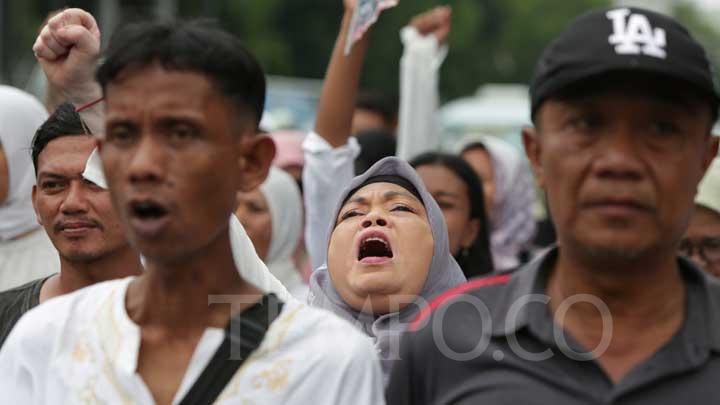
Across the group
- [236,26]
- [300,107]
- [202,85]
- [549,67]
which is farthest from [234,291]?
[236,26]

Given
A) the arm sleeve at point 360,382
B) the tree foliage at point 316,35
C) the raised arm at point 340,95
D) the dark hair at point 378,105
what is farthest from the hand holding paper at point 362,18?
the tree foliage at point 316,35

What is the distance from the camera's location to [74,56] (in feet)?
14.4

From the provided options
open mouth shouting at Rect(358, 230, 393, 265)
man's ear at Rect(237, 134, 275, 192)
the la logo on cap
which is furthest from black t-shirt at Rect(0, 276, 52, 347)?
the la logo on cap

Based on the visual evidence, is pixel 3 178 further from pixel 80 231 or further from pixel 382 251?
pixel 382 251

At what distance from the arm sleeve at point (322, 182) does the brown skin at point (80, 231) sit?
134 centimetres

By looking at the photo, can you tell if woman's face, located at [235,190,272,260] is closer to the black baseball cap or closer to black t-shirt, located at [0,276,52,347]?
black t-shirt, located at [0,276,52,347]

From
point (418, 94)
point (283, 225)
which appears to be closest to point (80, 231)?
point (283, 225)

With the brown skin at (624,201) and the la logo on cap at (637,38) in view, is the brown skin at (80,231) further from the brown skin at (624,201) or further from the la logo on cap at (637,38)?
the la logo on cap at (637,38)

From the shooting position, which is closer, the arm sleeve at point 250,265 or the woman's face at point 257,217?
the arm sleeve at point 250,265

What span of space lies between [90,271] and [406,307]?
94 centimetres

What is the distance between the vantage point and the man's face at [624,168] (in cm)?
280

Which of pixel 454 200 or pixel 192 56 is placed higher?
pixel 192 56

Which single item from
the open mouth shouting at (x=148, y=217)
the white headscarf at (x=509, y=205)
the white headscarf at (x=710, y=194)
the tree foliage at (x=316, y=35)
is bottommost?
the tree foliage at (x=316, y=35)

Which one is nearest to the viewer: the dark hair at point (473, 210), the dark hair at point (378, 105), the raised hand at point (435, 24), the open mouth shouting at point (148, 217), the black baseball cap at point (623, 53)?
the black baseball cap at point (623, 53)
